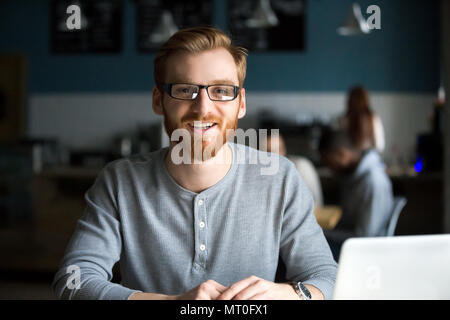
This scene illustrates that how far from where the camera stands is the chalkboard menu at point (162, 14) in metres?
6.15

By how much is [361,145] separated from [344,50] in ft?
11.5

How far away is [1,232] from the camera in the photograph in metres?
4.13

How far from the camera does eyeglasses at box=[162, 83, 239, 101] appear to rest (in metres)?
1.16

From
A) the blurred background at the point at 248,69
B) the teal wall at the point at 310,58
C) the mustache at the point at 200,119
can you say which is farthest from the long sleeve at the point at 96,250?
the teal wall at the point at 310,58

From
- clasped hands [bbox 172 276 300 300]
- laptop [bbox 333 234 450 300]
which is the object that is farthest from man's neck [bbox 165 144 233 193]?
laptop [bbox 333 234 450 300]

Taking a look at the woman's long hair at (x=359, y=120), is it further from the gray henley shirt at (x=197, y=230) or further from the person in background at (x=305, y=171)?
the gray henley shirt at (x=197, y=230)

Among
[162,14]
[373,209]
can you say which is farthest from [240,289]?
[162,14]

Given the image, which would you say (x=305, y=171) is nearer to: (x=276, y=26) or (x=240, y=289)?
(x=240, y=289)

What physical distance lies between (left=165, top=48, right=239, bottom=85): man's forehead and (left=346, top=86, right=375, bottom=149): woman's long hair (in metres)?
1.80

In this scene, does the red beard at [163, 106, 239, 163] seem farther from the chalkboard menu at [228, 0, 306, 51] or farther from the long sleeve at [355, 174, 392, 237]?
the chalkboard menu at [228, 0, 306, 51]

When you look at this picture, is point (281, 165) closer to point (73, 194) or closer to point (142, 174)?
point (142, 174)

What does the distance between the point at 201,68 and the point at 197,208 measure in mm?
331
